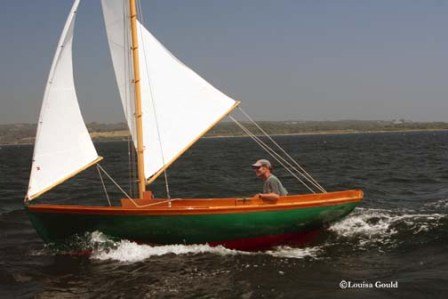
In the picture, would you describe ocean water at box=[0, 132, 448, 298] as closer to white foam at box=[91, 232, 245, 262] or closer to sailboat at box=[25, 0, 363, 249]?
white foam at box=[91, 232, 245, 262]

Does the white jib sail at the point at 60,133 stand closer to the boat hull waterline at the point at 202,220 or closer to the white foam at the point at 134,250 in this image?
the boat hull waterline at the point at 202,220

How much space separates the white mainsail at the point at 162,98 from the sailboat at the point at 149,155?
0.03 metres

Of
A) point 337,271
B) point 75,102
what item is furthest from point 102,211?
point 337,271

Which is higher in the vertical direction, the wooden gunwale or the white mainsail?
the white mainsail

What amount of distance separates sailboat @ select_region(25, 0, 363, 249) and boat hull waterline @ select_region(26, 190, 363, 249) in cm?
3

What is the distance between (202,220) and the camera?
13.3 metres

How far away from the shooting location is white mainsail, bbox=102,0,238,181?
48.1ft

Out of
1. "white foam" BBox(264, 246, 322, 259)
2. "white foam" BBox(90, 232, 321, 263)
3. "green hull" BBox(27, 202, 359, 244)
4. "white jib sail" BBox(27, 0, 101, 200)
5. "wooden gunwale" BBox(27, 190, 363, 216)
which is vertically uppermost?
"white jib sail" BBox(27, 0, 101, 200)

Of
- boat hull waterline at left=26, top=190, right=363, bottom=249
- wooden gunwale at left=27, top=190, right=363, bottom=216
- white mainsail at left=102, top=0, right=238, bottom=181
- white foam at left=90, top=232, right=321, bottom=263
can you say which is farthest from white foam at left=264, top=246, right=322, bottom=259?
white mainsail at left=102, top=0, right=238, bottom=181

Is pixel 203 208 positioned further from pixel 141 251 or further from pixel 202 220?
pixel 141 251

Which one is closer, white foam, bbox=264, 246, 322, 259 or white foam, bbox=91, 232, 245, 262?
white foam, bbox=264, 246, 322, 259

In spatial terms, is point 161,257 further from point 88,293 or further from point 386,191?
point 386,191

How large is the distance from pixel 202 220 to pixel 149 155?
2855 millimetres

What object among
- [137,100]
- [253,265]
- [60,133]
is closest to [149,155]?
[137,100]
